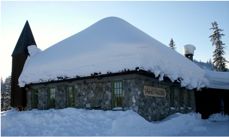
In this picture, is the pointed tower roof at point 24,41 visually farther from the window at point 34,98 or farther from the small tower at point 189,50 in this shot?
the small tower at point 189,50

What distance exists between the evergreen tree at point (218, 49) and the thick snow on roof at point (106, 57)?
23464 mm

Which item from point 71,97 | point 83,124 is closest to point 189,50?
point 71,97

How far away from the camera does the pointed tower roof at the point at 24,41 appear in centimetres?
2627

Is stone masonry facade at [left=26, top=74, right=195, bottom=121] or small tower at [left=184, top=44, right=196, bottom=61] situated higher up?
small tower at [left=184, top=44, right=196, bottom=61]

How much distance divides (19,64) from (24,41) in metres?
2.17

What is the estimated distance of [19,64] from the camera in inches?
1024

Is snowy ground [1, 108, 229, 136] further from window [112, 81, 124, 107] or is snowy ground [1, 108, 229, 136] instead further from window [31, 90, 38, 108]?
window [31, 90, 38, 108]

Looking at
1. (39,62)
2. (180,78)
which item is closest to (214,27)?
(180,78)

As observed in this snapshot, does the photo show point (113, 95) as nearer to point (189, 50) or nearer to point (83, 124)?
point (83, 124)

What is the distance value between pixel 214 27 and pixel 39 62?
3463cm

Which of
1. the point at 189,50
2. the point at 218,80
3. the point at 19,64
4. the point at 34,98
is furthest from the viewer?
the point at 189,50

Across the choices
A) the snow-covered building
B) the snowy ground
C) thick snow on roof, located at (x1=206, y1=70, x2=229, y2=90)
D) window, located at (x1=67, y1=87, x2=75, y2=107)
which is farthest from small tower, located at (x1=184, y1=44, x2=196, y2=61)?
the snowy ground

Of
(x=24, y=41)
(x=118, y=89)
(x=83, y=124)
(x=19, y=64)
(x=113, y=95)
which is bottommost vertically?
(x=83, y=124)

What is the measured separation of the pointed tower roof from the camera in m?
26.3
